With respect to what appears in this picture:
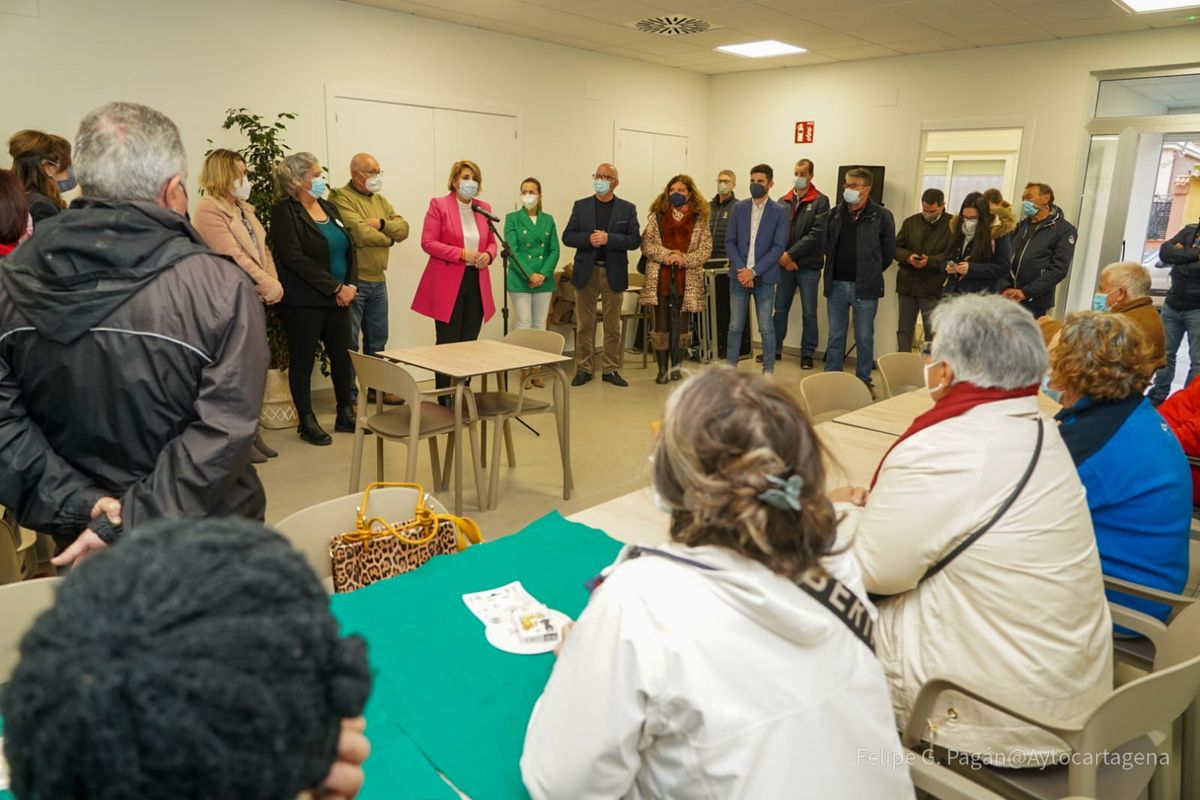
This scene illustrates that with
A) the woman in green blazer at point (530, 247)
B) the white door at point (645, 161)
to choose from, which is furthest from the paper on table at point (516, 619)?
the white door at point (645, 161)

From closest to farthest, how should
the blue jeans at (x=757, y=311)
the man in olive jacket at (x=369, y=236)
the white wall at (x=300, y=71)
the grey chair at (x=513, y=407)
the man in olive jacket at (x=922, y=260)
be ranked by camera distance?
the grey chair at (x=513, y=407) → the white wall at (x=300, y=71) → the man in olive jacket at (x=369, y=236) → the man in olive jacket at (x=922, y=260) → the blue jeans at (x=757, y=311)

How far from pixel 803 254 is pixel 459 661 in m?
6.08

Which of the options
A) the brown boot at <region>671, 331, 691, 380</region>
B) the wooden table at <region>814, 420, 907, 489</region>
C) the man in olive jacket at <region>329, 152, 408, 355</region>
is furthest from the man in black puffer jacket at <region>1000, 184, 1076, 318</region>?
the man in olive jacket at <region>329, 152, 408, 355</region>

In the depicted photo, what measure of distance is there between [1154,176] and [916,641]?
21.0ft

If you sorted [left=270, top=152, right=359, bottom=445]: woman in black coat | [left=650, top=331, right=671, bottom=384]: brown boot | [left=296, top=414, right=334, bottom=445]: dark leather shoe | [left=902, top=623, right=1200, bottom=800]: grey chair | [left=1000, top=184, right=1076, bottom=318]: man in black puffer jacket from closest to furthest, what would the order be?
1. [left=902, top=623, right=1200, bottom=800]: grey chair
2. [left=270, top=152, right=359, bottom=445]: woman in black coat
3. [left=296, top=414, right=334, bottom=445]: dark leather shoe
4. [left=1000, top=184, right=1076, bottom=318]: man in black puffer jacket
5. [left=650, top=331, right=671, bottom=384]: brown boot

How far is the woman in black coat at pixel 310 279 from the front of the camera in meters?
4.58

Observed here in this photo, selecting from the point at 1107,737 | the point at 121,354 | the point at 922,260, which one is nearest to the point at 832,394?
the point at 1107,737

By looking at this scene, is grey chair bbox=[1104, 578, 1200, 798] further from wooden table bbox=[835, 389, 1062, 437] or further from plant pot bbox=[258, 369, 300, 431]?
plant pot bbox=[258, 369, 300, 431]

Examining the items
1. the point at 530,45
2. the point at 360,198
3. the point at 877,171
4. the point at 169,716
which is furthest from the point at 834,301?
the point at 169,716

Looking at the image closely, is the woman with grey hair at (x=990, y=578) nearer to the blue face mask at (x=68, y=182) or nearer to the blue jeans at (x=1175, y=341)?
the blue face mask at (x=68, y=182)

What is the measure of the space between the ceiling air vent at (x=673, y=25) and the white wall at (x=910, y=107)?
1.90 m

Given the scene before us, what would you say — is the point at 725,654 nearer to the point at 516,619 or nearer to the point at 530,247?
the point at 516,619

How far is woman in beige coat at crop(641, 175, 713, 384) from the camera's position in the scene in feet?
21.0

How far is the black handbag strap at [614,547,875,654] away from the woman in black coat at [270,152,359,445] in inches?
162
